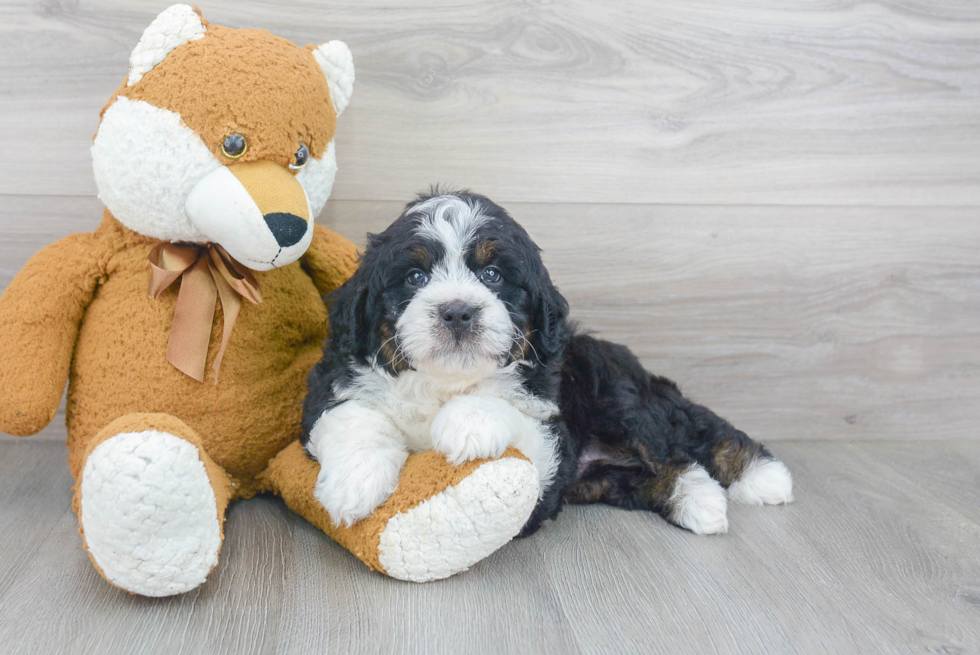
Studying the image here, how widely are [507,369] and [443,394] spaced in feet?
0.47

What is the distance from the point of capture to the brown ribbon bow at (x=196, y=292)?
1579mm

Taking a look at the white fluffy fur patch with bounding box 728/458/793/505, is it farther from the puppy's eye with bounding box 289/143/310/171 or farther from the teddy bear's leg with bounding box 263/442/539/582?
the puppy's eye with bounding box 289/143/310/171

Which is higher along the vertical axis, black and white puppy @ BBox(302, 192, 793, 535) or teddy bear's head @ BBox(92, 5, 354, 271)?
teddy bear's head @ BBox(92, 5, 354, 271)

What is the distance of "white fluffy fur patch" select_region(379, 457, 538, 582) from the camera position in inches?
52.6

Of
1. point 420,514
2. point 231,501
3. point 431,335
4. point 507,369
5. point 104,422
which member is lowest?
point 231,501

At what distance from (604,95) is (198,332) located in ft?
4.15

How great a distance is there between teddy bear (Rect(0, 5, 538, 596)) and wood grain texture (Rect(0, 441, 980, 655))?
7cm

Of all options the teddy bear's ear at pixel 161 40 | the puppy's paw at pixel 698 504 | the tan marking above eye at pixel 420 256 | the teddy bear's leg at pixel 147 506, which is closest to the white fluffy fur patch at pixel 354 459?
the teddy bear's leg at pixel 147 506

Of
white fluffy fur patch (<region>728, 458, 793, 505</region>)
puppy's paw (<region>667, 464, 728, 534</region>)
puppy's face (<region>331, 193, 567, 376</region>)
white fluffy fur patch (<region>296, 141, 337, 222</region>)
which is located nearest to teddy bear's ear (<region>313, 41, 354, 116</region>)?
white fluffy fur patch (<region>296, 141, 337, 222</region>)

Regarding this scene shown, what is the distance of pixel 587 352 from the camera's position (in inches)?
71.9

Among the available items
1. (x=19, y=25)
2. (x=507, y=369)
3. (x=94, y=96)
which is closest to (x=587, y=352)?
(x=507, y=369)

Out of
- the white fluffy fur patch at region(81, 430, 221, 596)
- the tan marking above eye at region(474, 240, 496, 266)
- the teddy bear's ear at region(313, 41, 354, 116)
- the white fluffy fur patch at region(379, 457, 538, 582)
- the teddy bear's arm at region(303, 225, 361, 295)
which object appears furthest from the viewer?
the teddy bear's arm at region(303, 225, 361, 295)

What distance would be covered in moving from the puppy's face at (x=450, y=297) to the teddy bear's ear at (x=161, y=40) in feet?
1.82

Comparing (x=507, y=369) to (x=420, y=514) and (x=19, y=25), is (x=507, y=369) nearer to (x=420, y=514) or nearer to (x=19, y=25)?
(x=420, y=514)
